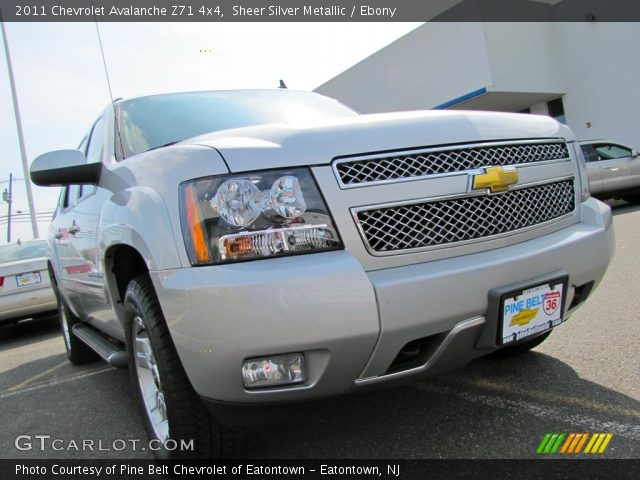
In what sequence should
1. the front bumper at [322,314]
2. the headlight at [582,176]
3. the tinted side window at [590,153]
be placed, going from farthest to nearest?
the tinted side window at [590,153], the headlight at [582,176], the front bumper at [322,314]

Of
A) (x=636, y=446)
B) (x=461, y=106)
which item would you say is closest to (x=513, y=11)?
(x=461, y=106)

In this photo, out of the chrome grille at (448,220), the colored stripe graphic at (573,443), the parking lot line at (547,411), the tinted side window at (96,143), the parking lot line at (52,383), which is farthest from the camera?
the parking lot line at (52,383)

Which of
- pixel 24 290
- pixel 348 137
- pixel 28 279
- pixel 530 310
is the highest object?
pixel 348 137

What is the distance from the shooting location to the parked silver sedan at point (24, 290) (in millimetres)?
6500

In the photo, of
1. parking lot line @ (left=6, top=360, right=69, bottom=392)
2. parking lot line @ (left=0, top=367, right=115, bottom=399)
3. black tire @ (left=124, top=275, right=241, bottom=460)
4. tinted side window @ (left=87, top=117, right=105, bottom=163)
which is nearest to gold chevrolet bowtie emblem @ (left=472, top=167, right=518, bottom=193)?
black tire @ (left=124, top=275, right=241, bottom=460)

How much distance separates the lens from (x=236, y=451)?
202 centimetres

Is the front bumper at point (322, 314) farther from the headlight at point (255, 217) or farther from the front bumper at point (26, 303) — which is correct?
the front bumper at point (26, 303)

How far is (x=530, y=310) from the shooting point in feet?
6.31

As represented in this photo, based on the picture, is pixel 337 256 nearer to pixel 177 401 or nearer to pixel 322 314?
pixel 322 314

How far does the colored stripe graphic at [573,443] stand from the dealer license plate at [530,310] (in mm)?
451

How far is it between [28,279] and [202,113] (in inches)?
196

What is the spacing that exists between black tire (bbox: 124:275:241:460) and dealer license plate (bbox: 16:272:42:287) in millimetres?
5483

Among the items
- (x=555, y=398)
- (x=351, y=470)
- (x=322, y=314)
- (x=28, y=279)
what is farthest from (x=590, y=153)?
(x=322, y=314)

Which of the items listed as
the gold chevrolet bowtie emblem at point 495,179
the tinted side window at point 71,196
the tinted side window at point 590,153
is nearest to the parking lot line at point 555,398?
the gold chevrolet bowtie emblem at point 495,179
